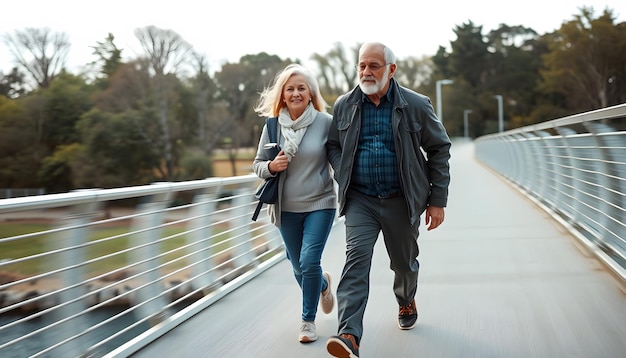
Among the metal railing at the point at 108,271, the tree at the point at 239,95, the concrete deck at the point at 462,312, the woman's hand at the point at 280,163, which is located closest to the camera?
the metal railing at the point at 108,271

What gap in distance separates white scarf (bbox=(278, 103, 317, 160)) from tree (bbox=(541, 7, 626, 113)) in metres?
66.1

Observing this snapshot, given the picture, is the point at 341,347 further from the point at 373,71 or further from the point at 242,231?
the point at 242,231

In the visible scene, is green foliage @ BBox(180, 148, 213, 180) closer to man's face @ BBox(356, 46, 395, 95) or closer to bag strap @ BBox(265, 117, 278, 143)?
bag strap @ BBox(265, 117, 278, 143)

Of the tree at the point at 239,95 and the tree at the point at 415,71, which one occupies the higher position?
the tree at the point at 415,71

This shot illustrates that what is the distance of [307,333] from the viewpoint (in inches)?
185

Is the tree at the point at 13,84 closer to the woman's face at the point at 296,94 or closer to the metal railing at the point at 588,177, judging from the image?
the metal railing at the point at 588,177

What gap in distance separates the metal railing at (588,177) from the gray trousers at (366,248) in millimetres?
1873

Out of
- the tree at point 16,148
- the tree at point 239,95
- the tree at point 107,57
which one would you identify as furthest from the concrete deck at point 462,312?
the tree at point 107,57

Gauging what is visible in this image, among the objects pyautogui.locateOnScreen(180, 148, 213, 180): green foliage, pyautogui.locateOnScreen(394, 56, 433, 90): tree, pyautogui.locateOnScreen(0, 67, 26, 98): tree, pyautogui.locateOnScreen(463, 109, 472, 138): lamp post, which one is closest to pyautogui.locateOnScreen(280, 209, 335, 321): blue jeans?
pyautogui.locateOnScreen(180, 148, 213, 180): green foliage

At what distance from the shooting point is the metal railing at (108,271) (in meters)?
3.91

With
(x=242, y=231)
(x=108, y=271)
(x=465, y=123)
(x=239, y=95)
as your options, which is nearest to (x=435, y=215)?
(x=108, y=271)

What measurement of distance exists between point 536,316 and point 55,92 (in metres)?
59.4

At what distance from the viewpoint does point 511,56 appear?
4156 inches

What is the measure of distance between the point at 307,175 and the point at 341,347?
1.23 meters
